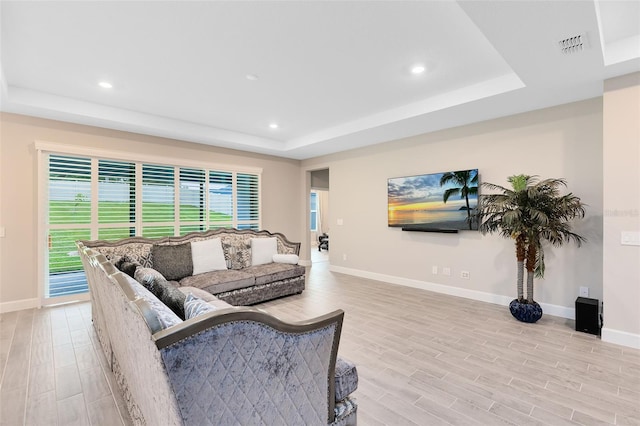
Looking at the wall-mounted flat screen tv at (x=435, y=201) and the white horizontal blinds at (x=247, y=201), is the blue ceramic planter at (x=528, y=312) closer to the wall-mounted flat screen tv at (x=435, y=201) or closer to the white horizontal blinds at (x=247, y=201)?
the wall-mounted flat screen tv at (x=435, y=201)

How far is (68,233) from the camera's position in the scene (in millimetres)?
4320

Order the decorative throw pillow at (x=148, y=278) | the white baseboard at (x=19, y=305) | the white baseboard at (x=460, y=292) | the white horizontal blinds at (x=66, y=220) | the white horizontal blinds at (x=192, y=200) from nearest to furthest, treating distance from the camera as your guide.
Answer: the decorative throw pillow at (x=148, y=278) → the white baseboard at (x=460, y=292) → the white baseboard at (x=19, y=305) → the white horizontal blinds at (x=66, y=220) → the white horizontal blinds at (x=192, y=200)

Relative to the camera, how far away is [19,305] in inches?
157

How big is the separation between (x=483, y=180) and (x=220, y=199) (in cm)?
472

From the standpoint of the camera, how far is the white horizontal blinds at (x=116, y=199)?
4.59 meters

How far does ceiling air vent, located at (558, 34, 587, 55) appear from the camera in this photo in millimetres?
2283

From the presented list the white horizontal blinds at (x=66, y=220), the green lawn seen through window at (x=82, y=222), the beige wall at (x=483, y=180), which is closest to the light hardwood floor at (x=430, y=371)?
the white horizontal blinds at (x=66, y=220)

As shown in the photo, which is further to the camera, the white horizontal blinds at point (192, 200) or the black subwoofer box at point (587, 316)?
the white horizontal blinds at point (192, 200)

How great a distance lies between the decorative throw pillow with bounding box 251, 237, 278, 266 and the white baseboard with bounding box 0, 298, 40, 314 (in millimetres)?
2979

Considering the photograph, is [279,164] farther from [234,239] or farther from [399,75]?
[399,75]

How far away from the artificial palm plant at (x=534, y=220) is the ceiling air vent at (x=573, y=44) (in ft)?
4.67

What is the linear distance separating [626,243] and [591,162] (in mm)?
1108

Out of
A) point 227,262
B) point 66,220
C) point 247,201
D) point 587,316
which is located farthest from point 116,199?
point 587,316

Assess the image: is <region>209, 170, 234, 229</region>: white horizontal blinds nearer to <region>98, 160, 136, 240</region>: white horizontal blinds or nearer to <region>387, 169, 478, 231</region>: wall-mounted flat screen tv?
<region>98, 160, 136, 240</region>: white horizontal blinds
